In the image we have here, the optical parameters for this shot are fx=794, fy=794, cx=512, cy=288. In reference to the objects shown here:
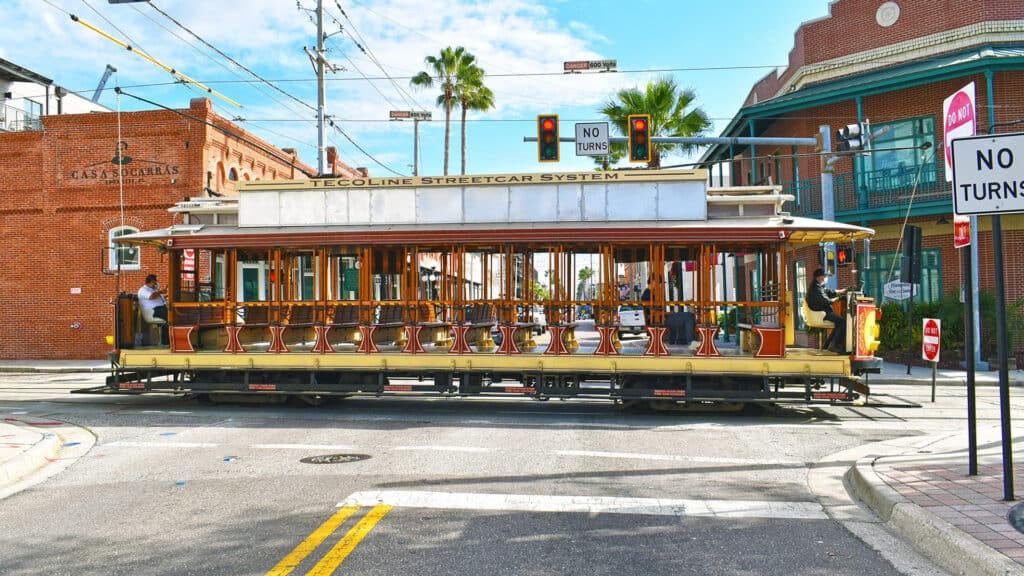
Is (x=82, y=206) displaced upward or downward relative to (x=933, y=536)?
upward

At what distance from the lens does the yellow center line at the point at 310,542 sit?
498 cm

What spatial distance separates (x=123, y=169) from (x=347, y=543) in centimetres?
2340

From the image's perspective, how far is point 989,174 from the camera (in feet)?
20.1

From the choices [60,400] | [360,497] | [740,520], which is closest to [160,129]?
[60,400]

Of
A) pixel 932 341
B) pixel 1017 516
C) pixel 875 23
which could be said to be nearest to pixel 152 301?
pixel 1017 516

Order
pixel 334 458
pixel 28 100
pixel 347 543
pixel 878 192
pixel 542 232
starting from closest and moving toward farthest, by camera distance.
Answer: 1. pixel 347 543
2. pixel 334 458
3. pixel 542 232
4. pixel 878 192
5. pixel 28 100

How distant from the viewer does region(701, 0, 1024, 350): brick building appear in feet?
72.6

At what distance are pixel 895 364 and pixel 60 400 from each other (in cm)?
1988

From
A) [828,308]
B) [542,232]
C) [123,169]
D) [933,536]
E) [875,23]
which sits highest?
[875,23]

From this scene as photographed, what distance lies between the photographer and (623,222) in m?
12.2

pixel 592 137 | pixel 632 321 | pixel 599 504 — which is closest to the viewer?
pixel 599 504

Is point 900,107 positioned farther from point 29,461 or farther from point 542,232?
point 29,461

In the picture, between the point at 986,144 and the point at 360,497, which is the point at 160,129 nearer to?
the point at 360,497

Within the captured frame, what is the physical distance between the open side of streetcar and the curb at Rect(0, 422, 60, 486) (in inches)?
142
